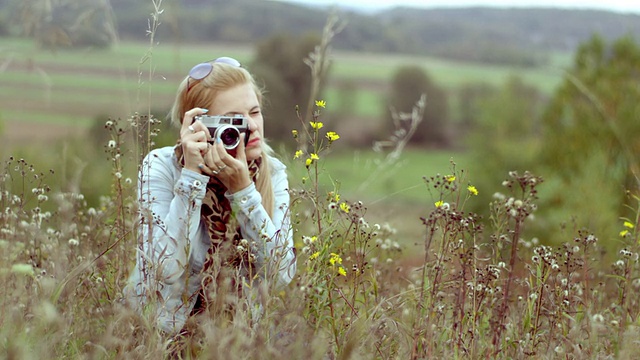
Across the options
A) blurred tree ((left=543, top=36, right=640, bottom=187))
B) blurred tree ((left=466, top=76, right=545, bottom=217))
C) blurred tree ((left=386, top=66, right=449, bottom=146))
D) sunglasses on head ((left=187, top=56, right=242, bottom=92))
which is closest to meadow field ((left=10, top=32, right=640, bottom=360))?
sunglasses on head ((left=187, top=56, right=242, bottom=92))

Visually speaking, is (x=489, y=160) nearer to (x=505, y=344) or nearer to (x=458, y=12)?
(x=505, y=344)

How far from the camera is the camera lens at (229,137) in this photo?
3211mm

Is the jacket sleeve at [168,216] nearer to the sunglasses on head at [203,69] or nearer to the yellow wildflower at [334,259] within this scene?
the sunglasses on head at [203,69]

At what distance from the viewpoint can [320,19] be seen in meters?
101

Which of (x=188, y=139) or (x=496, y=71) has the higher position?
(x=188, y=139)

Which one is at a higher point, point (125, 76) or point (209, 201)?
point (125, 76)

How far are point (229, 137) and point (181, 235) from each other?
45 centimetres

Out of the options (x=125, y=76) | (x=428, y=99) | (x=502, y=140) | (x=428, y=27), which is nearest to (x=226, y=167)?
(x=125, y=76)

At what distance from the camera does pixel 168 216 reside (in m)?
3.14

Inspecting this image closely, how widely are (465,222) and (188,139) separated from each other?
1.11 m

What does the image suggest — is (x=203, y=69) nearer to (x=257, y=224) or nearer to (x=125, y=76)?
(x=257, y=224)

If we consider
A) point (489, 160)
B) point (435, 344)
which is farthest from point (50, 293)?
point (489, 160)

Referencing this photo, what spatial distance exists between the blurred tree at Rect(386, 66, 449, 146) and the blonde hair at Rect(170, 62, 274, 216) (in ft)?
229

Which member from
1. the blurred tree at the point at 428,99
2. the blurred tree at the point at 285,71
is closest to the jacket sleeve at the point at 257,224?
the blurred tree at the point at 285,71
